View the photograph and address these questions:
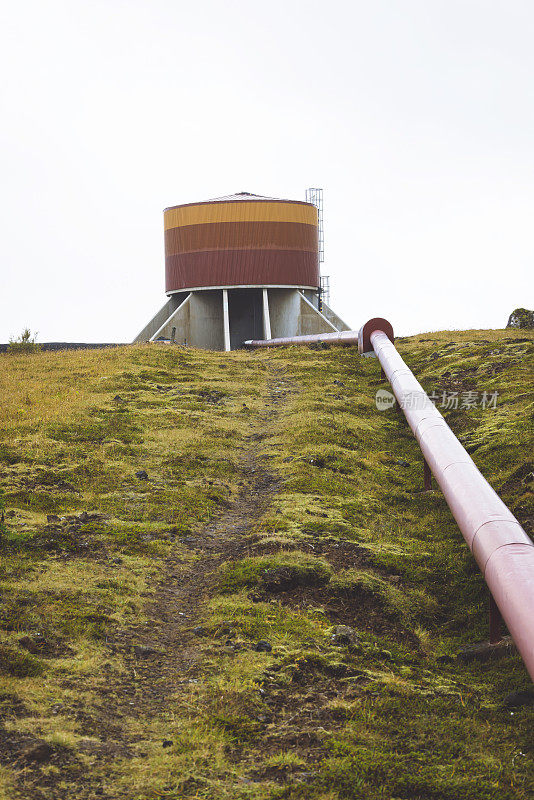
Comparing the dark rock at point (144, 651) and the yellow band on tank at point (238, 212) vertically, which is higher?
the yellow band on tank at point (238, 212)

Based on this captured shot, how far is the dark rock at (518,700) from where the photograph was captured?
8.71 metres

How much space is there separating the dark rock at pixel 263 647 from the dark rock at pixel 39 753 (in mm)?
2946

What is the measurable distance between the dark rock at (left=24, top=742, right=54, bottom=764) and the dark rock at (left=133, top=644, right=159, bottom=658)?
8.02 ft

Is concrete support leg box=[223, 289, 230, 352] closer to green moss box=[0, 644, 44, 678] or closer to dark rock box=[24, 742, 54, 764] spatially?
green moss box=[0, 644, 44, 678]

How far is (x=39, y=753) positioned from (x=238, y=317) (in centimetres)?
5037

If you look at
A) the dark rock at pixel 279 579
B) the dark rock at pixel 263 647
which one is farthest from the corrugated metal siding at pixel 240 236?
the dark rock at pixel 263 647

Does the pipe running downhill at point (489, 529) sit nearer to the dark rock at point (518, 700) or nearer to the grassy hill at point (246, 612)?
the dark rock at point (518, 700)

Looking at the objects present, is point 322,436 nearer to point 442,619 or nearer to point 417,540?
point 417,540

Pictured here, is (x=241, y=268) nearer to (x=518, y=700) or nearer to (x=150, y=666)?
(x=150, y=666)

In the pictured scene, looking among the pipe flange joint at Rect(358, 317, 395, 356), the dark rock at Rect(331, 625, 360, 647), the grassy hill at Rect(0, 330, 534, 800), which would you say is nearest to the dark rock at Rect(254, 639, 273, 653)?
the grassy hill at Rect(0, 330, 534, 800)

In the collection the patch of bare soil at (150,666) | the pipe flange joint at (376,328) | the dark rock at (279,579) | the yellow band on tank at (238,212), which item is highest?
the yellow band on tank at (238,212)

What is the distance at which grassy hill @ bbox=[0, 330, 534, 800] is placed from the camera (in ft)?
23.9

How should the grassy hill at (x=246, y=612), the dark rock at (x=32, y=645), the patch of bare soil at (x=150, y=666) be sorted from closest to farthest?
the patch of bare soil at (x=150, y=666), the grassy hill at (x=246, y=612), the dark rock at (x=32, y=645)

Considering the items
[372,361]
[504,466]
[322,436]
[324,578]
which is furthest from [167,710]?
[372,361]
